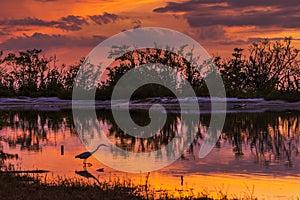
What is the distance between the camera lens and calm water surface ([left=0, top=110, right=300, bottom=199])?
16.6m

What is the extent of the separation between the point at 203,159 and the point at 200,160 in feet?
0.93

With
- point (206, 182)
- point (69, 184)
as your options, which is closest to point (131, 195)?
point (69, 184)

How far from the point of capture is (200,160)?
21953mm

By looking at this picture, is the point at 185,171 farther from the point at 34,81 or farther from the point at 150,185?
the point at 34,81

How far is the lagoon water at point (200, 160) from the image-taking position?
16.5m

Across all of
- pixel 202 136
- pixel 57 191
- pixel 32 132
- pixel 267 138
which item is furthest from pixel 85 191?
pixel 32 132

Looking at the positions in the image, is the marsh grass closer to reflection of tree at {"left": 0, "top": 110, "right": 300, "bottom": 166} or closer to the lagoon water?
the lagoon water

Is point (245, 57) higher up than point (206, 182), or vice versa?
point (245, 57)

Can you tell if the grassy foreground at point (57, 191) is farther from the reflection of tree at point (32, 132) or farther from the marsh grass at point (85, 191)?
the reflection of tree at point (32, 132)

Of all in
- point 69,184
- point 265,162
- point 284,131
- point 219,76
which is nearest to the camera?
point 69,184

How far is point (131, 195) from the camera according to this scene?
1381 cm

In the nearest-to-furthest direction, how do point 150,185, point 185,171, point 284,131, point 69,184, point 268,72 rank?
1. point 69,184
2. point 150,185
3. point 185,171
4. point 284,131
5. point 268,72

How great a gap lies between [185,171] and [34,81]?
69646 millimetres

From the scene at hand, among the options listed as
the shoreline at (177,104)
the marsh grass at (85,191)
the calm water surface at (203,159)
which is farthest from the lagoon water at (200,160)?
the shoreline at (177,104)
